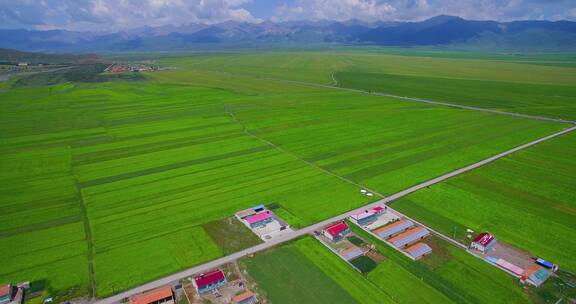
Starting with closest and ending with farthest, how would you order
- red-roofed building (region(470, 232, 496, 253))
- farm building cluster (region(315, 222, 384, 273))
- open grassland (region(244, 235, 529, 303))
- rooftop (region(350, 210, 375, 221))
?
open grassland (region(244, 235, 529, 303)) < farm building cluster (region(315, 222, 384, 273)) < red-roofed building (region(470, 232, 496, 253)) < rooftop (region(350, 210, 375, 221))

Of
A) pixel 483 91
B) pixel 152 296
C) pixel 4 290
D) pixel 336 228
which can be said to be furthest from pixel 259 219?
pixel 483 91

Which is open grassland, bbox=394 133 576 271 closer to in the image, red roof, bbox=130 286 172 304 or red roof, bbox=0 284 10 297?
red roof, bbox=130 286 172 304

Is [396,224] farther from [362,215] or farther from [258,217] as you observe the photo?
[258,217]

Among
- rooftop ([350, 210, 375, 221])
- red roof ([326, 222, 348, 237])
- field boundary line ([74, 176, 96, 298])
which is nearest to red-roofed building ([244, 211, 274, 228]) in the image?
red roof ([326, 222, 348, 237])

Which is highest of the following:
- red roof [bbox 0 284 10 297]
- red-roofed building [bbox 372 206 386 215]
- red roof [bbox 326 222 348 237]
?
red roof [bbox 0 284 10 297]

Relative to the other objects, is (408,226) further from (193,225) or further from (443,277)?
(193,225)

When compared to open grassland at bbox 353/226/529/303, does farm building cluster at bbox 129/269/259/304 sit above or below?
above

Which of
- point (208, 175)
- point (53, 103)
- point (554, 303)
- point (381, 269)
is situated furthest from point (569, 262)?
point (53, 103)

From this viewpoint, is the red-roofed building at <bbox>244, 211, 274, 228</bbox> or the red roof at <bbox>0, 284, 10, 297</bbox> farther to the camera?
the red-roofed building at <bbox>244, 211, 274, 228</bbox>
